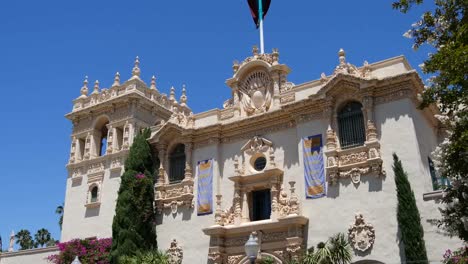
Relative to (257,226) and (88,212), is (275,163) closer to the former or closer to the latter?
(257,226)

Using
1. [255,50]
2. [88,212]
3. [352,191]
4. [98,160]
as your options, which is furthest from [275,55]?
[88,212]

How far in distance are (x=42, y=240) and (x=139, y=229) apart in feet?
146

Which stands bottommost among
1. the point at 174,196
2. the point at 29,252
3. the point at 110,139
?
the point at 29,252

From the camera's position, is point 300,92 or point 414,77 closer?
point 414,77

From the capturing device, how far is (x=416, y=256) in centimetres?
2012

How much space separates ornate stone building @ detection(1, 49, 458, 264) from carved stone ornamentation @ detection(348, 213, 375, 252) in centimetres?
5

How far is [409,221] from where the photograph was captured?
68.0 feet

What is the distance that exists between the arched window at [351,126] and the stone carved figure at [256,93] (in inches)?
179

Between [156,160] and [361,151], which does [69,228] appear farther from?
[361,151]

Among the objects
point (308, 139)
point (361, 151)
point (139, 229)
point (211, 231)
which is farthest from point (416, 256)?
point (139, 229)

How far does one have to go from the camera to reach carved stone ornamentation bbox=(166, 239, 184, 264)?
27656 mm

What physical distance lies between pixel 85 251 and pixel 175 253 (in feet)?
19.2

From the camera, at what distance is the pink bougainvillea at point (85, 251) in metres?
29.3

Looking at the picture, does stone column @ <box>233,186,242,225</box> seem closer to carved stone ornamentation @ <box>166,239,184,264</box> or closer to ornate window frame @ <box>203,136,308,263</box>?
ornate window frame @ <box>203,136,308,263</box>
